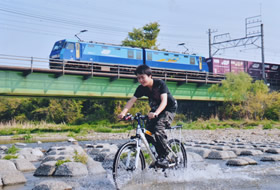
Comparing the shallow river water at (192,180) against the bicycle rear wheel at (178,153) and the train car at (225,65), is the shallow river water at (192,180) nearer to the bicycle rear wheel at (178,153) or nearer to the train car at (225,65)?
the bicycle rear wheel at (178,153)

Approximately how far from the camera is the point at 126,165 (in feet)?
17.1

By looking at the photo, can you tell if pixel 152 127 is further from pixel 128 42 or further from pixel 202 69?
pixel 128 42

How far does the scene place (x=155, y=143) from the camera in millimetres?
5645

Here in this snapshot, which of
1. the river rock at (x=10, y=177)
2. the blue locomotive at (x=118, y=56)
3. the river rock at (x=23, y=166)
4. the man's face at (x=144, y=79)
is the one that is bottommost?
the river rock at (x=23, y=166)

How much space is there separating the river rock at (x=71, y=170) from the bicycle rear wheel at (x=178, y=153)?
179cm

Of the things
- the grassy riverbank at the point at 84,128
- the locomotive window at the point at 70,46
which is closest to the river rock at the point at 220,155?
the grassy riverbank at the point at 84,128

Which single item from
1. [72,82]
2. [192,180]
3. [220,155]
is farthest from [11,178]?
[72,82]

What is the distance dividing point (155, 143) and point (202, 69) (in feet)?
116

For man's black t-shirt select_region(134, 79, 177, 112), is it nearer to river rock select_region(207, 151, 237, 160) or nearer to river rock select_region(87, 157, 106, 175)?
river rock select_region(87, 157, 106, 175)

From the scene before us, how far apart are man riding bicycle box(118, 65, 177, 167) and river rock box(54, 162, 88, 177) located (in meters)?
1.81

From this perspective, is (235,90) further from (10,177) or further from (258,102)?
(10,177)

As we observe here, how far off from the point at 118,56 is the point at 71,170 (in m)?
25.9

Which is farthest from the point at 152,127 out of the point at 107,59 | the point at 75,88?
the point at 107,59

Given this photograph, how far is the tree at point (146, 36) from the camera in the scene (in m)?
44.4
